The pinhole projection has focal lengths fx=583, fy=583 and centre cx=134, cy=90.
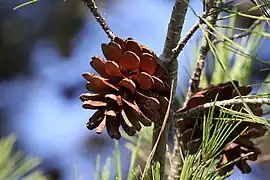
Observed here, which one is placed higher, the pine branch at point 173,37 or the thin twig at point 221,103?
the pine branch at point 173,37

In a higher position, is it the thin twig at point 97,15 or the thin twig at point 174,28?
the thin twig at point 97,15

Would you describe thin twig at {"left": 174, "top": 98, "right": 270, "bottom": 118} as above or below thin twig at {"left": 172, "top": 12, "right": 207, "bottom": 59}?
below

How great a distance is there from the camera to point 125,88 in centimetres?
52

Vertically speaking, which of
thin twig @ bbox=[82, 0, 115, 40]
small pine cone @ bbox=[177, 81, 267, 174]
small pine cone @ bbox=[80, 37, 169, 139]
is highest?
thin twig @ bbox=[82, 0, 115, 40]

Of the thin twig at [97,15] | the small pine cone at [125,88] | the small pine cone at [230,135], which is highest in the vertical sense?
the thin twig at [97,15]

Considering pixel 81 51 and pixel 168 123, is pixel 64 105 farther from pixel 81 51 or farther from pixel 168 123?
pixel 168 123

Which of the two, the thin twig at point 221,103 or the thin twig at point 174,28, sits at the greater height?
the thin twig at point 174,28

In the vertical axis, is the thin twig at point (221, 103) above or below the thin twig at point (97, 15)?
below

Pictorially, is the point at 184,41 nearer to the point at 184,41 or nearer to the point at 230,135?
the point at 184,41

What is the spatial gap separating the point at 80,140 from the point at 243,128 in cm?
215

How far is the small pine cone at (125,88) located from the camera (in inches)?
19.5

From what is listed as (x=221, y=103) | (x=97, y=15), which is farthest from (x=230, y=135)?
(x=97, y=15)

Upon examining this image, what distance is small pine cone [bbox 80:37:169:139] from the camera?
0.50 metres

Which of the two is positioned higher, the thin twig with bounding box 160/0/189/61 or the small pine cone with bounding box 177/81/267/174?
the thin twig with bounding box 160/0/189/61
